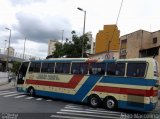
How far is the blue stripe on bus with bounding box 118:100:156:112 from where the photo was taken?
61.0 ft

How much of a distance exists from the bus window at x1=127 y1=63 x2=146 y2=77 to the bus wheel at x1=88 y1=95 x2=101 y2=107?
2907 mm

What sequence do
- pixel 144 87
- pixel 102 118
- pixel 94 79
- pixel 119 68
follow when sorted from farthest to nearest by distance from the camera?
pixel 94 79, pixel 119 68, pixel 144 87, pixel 102 118

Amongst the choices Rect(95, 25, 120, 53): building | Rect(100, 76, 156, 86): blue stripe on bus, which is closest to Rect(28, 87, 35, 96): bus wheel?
Rect(100, 76, 156, 86): blue stripe on bus

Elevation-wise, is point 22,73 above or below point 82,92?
above

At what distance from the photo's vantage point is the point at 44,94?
25.9m

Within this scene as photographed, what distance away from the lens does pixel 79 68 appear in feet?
75.5

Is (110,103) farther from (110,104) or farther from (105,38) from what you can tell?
(105,38)

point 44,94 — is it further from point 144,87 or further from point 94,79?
point 144,87

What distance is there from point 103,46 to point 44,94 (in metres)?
50.3

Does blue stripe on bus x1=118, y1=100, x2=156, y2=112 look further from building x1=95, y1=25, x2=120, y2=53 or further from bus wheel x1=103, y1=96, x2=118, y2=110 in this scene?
building x1=95, y1=25, x2=120, y2=53

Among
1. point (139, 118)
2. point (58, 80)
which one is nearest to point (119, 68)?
point (139, 118)

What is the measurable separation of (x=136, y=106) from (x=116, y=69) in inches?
108

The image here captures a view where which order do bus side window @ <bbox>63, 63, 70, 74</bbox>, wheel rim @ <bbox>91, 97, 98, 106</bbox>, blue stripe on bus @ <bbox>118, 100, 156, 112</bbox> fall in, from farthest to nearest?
bus side window @ <bbox>63, 63, 70, 74</bbox>, wheel rim @ <bbox>91, 97, 98, 106</bbox>, blue stripe on bus @ <bbox>118, 100, 156, 112</bbox>

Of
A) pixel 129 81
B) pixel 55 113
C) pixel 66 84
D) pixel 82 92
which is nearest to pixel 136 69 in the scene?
pixel 129 81
